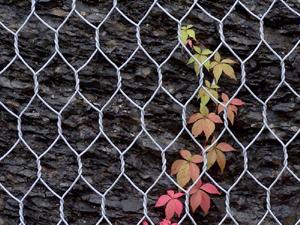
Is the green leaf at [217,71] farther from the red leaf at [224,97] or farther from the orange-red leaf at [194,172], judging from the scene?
the orange-red leaf at [194,172]

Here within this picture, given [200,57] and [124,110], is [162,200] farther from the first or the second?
[200,57]

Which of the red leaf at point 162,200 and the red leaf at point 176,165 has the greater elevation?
the red leaf at point 176,165

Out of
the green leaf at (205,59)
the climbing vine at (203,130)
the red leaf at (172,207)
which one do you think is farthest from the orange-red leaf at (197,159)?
the green leaf at (205,59)

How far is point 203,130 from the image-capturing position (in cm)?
147

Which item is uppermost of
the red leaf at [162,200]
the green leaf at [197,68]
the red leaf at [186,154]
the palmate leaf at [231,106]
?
the green leaf at [197,68]

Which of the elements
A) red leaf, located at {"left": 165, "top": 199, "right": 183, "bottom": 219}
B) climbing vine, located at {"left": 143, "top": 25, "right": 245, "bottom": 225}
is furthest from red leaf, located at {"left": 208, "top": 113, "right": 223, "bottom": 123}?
red leaf, located at {"left": 165, "top": 199, "right": 183, "bottom": 219}

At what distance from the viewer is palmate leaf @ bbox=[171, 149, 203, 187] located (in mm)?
1439

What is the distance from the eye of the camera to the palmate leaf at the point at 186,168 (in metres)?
1.44

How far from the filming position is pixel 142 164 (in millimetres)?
1481

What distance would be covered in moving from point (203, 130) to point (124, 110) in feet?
0.65

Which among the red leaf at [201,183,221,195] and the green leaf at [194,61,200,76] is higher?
the green leaf at [194,61,200,76]

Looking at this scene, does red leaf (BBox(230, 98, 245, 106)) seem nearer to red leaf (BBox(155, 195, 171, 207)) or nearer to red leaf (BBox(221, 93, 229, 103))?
red leaf (BBox(221, 93, 229, 103))

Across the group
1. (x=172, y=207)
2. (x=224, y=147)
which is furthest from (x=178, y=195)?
(x=224, y=147)

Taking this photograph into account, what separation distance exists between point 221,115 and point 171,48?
0.21 m
